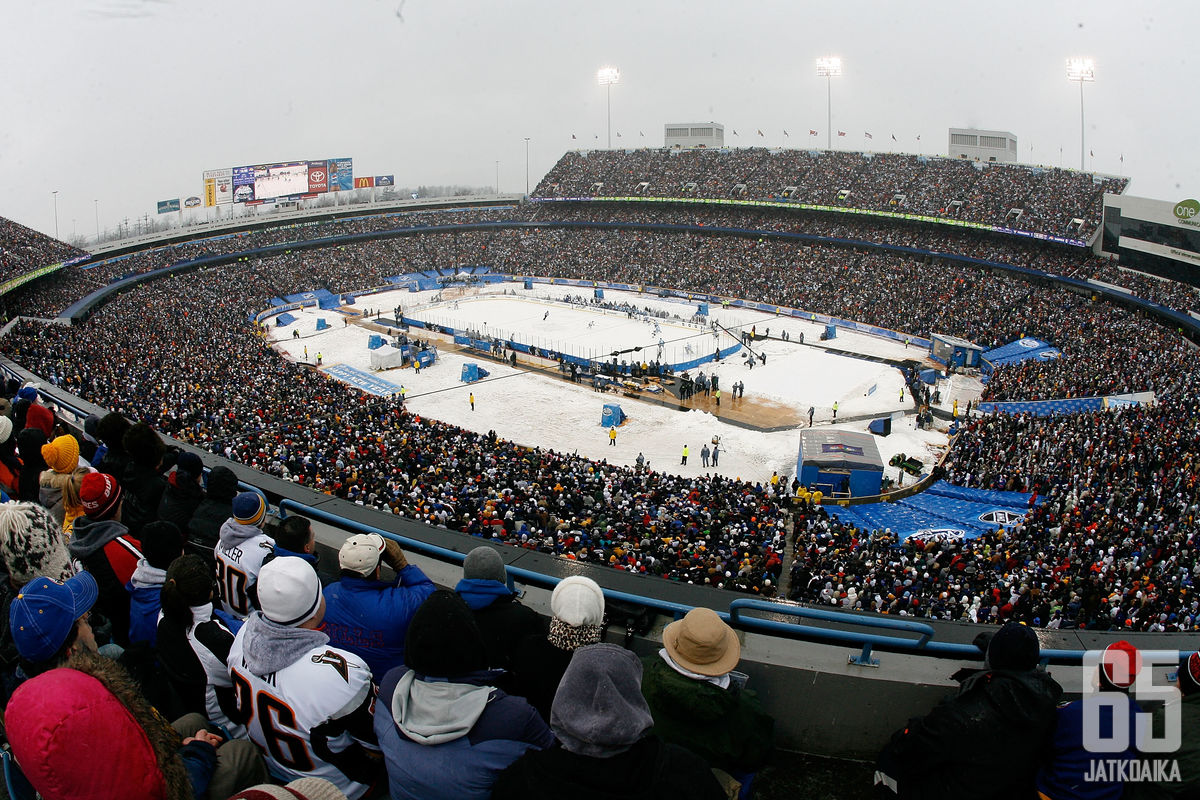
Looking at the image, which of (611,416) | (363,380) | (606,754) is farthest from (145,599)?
(363,380)

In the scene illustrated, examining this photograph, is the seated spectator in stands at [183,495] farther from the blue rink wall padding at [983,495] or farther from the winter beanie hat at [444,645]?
the blue rink wall padding at [983,495]

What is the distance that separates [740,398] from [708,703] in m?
33.9

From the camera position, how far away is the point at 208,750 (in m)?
2.95

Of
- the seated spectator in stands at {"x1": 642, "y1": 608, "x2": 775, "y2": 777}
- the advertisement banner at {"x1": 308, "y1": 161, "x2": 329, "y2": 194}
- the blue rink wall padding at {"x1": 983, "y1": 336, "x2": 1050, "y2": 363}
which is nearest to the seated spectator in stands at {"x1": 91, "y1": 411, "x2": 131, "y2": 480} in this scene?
the seated spectator in stands at {"x1": 642, "y1": 608, "x2": 775, "y2": 777}

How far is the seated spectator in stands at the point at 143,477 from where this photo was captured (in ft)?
22.0

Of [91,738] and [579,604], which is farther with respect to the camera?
[579,604]

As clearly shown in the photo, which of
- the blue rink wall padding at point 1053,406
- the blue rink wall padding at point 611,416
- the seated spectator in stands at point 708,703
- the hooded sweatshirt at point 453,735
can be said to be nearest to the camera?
the hooded sweatshirt at point 453,735

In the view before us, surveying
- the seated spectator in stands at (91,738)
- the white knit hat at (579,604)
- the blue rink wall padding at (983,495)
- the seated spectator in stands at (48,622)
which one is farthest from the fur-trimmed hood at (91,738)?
the blue rink wall padding at (983,495)

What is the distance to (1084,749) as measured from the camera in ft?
11.2

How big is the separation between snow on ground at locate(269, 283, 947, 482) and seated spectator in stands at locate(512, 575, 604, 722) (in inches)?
937

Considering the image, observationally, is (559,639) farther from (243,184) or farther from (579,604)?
(243,184)

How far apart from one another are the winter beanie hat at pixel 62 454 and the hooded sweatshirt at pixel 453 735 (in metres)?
5.18

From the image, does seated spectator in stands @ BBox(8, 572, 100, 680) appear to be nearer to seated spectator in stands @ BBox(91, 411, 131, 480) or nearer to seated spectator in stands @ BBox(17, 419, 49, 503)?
seated spectator in stands @ BBox(91, 411, 131, 480)

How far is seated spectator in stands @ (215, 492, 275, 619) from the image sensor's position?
197 inches
